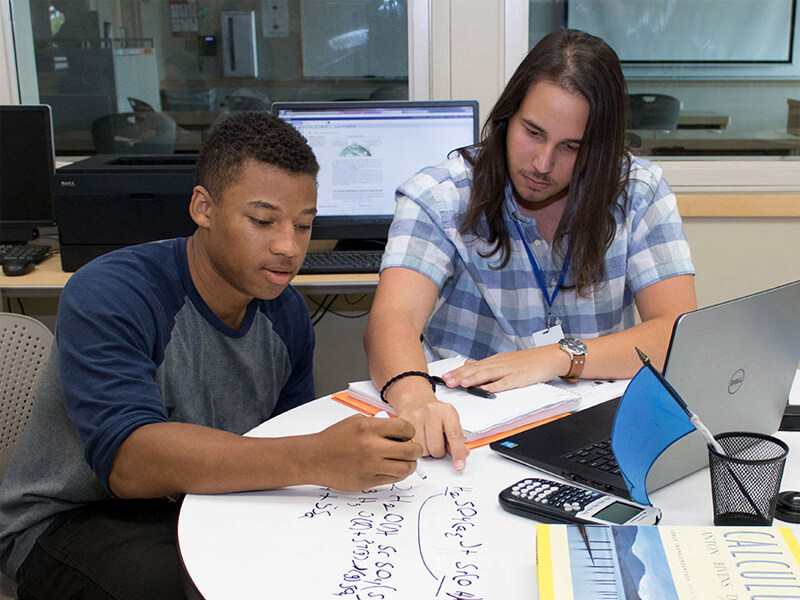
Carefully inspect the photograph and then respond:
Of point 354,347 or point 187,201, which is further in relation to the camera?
point 354,347

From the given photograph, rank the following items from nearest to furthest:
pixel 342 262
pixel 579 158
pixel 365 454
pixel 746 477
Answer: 1. pixel 746 477
2. pixel 365 454
3. pixel 579 158
4. pixel 342 262

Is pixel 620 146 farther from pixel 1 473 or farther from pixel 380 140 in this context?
pixel 1 473

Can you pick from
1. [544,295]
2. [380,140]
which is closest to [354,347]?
[380,140]

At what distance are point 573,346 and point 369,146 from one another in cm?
128

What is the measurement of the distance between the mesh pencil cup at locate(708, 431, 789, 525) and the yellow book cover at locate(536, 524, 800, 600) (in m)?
0.07

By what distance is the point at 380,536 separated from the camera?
2.80ft

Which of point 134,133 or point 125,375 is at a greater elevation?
point 134,133

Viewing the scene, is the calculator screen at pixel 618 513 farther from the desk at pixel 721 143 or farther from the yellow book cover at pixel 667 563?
the desk at pixel 721 143

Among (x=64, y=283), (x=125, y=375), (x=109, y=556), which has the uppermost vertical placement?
(x=125, y=375)

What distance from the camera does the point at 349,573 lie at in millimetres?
783

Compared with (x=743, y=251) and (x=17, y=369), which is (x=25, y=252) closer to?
(x=17, y=369)

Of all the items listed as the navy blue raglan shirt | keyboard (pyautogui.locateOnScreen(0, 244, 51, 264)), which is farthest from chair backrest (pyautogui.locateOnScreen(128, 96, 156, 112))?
the navy blue raglan shirt

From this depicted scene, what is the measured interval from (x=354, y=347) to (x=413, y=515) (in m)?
2.10

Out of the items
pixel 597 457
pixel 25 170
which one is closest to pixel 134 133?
pixel 25 170
